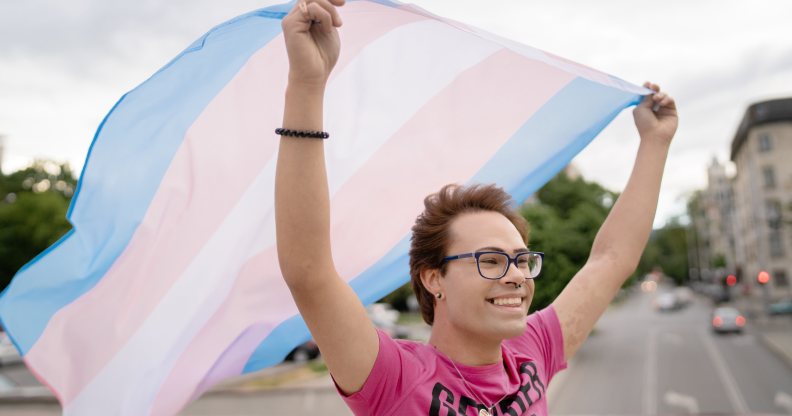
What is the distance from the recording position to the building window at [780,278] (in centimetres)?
4412

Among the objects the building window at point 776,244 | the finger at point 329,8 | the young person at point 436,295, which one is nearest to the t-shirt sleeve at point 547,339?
the young person at point 436,295

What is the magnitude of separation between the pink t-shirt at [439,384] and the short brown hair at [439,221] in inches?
8.3

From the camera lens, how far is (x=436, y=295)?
6.28 ft

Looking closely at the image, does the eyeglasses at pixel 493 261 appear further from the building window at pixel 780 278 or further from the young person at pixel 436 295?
the building window at pixel 780 278

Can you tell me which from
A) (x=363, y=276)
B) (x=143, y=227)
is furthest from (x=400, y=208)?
(x=143, y=227)

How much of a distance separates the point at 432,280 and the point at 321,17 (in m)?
0.90

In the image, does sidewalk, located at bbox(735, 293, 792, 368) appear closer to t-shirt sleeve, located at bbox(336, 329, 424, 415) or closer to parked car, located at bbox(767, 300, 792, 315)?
parked car, located at bbox(767, 300, 792, 315)

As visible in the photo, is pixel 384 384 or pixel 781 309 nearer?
pixel 384 384

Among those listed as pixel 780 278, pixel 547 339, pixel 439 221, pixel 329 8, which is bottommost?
pixel 780 278

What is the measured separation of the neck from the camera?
1.86 meters

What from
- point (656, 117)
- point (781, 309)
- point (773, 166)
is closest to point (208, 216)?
point (656, 117)

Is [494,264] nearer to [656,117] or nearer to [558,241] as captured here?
[656,117]

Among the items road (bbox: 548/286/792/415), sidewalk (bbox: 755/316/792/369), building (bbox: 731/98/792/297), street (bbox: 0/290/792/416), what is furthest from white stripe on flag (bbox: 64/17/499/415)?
building (bbox: 731/98/792/297)

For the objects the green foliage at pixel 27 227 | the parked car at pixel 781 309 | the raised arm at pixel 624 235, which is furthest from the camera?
the green foliage at pixel 27 227
